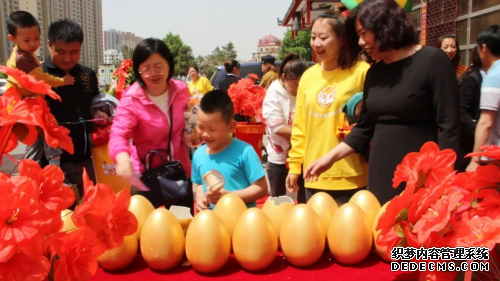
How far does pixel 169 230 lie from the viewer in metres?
1.26

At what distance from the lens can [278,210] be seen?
4.59 ft

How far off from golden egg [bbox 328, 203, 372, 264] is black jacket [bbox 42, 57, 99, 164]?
177 centimetres

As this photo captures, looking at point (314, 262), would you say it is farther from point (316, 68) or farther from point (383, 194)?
point (316, 68)

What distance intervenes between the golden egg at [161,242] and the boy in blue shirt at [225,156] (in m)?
0.54

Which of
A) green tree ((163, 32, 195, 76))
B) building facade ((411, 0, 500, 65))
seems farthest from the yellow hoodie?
green tree ((163, 32, 195, 76))

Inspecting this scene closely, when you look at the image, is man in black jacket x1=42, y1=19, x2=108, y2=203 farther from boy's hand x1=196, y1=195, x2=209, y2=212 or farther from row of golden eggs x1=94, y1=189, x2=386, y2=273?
row of golden eggs x1=94, y1=189, x2=386, y2=273

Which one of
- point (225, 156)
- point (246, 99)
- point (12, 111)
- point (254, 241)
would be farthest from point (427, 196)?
point (246, 99)

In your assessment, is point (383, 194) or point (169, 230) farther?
point (383, 194)

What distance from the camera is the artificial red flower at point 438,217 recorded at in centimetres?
81

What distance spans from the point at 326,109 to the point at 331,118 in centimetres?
5

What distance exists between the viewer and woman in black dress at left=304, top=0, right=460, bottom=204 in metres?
1.62

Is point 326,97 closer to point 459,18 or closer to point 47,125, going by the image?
point 47,125

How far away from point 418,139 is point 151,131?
1.24 meters

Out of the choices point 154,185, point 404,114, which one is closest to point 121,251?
point 154,185
